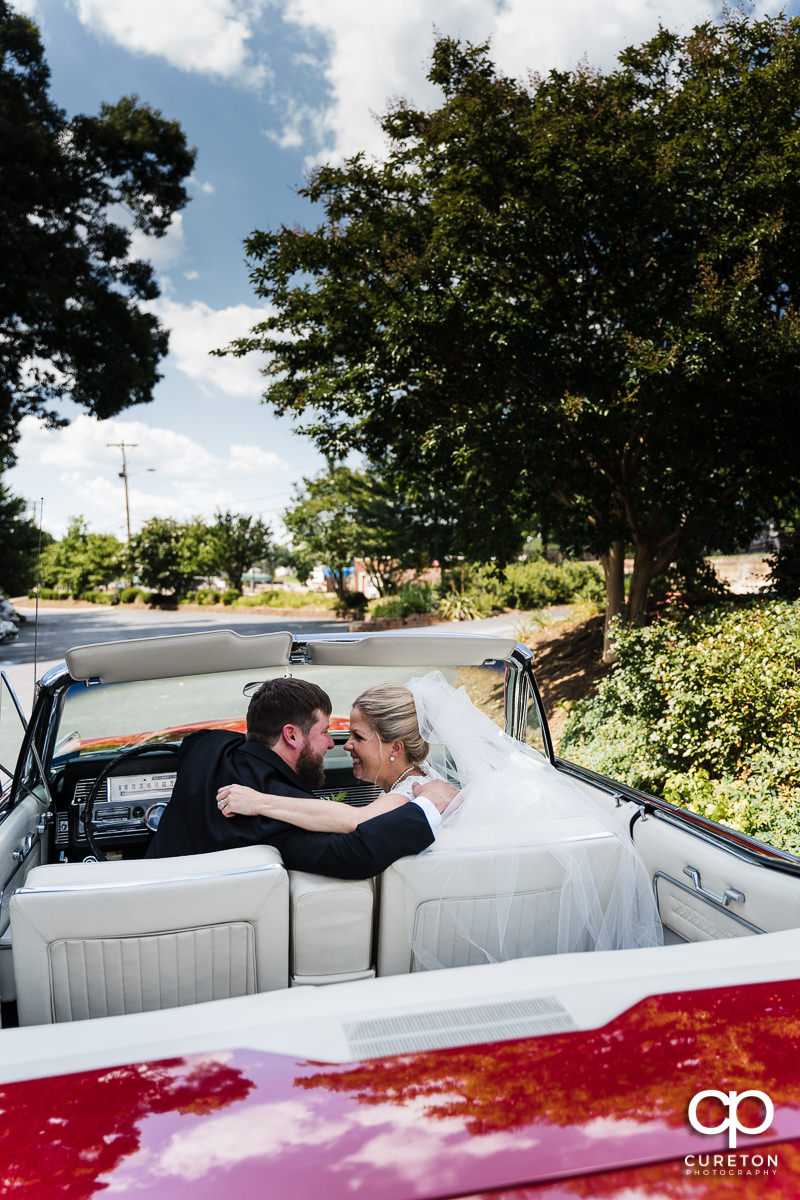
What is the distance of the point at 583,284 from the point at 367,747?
748 cm

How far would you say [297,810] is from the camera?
2096 mm

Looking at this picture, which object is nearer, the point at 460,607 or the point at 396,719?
the point at 396,719

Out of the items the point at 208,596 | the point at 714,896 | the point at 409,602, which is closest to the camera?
the point at 714,896

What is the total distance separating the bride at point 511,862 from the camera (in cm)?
186

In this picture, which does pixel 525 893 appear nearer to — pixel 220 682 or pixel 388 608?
pixel 220 682

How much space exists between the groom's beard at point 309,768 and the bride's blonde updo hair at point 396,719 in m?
0.23

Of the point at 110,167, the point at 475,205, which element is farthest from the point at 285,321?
the point at 110,167

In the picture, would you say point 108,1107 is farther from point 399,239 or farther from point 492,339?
point 399,239

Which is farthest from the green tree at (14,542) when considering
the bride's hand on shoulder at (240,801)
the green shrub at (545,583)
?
the bride's hand on shoulder at (240,801)

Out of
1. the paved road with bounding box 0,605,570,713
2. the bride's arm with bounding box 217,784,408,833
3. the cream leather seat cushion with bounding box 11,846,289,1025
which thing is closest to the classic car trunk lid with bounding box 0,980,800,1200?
the cream leather seat cushion with bounding box 11,846,289,1025

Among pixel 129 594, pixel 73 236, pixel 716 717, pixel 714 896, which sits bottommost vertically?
pixel 716 717

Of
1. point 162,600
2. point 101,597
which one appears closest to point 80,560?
point 101,597

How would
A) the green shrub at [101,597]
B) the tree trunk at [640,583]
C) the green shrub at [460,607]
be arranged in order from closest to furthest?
1. the tree trunk at [640,583]
2. the green shrub at [460,607]
3. the green shrub at [101,597]

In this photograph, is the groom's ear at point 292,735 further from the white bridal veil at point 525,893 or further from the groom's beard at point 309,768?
the white bridal veil at point 525,893
